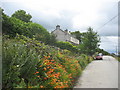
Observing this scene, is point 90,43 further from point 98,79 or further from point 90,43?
point 98,79

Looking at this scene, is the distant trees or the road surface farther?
the distant trees

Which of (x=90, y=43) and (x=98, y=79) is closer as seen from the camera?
(x=98, y=79)

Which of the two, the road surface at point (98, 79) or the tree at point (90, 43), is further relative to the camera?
the tree at point (90, 43)

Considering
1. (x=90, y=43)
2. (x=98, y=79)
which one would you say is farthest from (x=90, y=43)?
(x=98, y=79)

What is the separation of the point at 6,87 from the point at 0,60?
64 centimetres

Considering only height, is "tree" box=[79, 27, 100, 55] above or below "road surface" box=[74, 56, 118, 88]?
above

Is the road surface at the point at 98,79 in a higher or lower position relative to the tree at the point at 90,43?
lower

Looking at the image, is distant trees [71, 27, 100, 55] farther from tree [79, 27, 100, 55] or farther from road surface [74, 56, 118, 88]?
road surface [74, 56, 118, 88]

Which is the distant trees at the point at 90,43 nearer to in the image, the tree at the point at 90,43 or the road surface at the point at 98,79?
the tree at the point at 90,43

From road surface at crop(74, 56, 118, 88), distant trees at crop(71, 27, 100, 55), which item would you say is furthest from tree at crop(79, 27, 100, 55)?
road surface at crop(74, 56, 118, 88)

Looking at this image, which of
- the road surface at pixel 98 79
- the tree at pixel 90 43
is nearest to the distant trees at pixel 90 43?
A: the tree at pixel 90 43

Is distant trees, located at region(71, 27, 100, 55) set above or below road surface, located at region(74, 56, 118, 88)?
above

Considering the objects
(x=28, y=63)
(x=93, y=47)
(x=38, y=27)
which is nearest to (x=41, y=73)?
(x=28, y=63)

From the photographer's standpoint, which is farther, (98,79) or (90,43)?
(90,43)
